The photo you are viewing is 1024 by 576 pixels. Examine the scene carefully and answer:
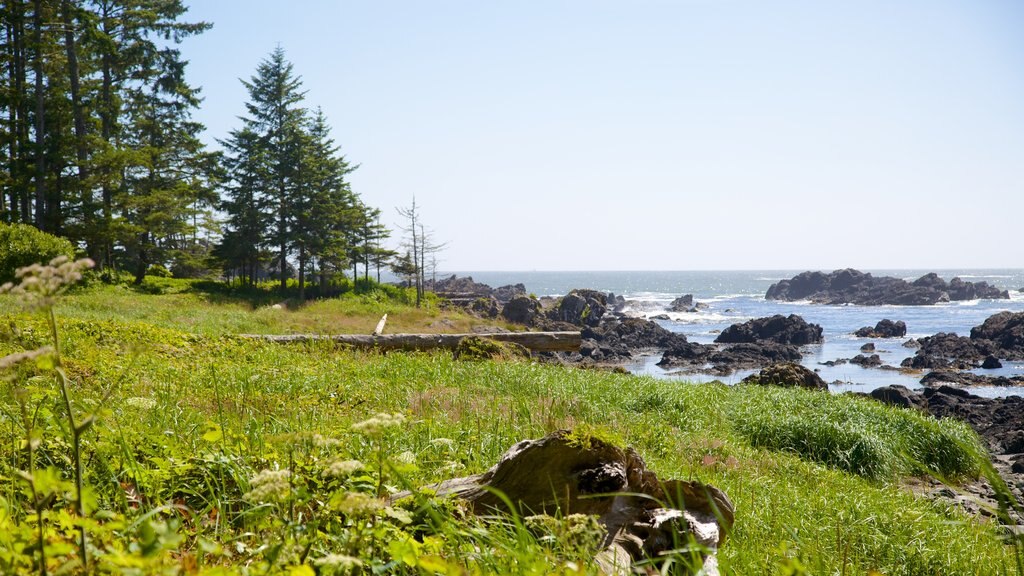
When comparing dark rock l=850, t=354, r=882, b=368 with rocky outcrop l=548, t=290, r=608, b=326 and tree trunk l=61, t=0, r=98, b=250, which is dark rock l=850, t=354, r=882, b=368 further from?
tree trunk l=61, t=0, r=98, b=250

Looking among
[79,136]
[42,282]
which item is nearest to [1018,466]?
[42,282]

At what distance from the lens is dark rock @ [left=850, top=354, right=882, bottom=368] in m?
35.1

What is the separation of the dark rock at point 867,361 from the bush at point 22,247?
127ft

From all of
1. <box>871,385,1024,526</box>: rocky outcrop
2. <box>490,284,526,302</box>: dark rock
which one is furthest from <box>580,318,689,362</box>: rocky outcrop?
<box>490,284,526,302</box>: dark rock

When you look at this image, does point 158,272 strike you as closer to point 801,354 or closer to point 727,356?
point 727,356

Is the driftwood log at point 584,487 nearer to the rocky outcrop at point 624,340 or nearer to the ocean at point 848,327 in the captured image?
the ocean at point 848,327

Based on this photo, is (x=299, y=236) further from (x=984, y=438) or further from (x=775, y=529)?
(x=775, y=529)

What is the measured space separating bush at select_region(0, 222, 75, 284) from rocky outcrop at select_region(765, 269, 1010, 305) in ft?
286

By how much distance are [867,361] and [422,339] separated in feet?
98.6

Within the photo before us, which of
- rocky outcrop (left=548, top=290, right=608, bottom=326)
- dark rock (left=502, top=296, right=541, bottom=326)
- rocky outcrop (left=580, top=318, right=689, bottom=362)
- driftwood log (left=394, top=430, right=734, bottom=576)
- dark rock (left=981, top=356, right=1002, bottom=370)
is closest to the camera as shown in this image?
driftwood log (left=394, top=430, right=734, bottom=576)

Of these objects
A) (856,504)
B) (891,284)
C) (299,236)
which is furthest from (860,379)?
(891,284)

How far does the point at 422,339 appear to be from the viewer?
53.8 feet

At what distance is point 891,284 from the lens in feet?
303

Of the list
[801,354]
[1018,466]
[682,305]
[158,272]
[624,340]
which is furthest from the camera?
[682,305]
